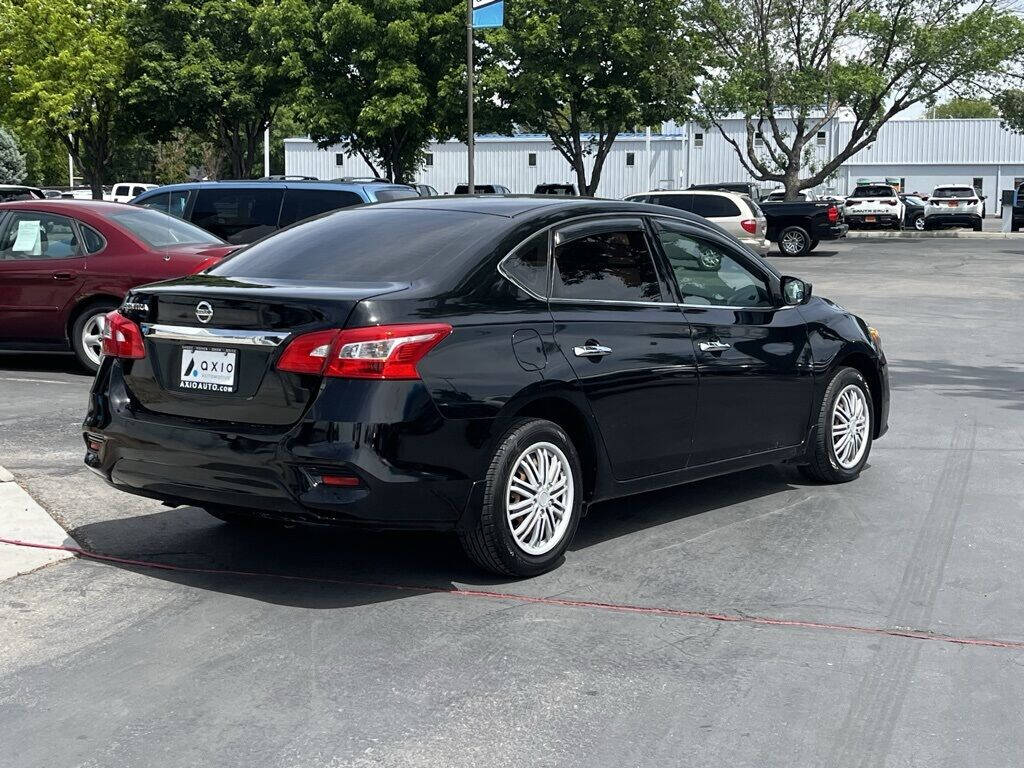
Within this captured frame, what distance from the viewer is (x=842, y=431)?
296 inches

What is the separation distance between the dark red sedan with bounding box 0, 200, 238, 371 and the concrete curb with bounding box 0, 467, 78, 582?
182 inches

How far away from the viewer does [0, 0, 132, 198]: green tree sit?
149 ft

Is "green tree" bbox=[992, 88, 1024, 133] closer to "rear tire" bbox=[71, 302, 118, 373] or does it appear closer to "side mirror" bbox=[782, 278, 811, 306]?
"rear tire" bbox=[71, 302, 118, 373]

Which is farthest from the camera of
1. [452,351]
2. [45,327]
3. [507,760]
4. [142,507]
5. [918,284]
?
[918,284]

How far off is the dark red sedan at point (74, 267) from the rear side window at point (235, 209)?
4345 millimetres

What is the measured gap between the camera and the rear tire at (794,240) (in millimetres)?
36281

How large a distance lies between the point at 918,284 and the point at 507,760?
893 inches

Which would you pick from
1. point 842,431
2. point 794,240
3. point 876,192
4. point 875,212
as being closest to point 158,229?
point 842,431

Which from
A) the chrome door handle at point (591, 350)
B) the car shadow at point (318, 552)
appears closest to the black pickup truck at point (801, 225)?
the car shadow at point (318, 552)

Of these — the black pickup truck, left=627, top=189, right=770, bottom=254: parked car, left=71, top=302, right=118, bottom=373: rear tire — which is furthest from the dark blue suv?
the black pickup truck

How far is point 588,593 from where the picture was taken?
5.39 meters

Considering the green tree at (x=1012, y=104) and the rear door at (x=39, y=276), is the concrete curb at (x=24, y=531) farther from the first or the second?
the green tree at (x=1012, y=104)

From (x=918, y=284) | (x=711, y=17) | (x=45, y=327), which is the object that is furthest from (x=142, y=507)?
(x=711, y=17)

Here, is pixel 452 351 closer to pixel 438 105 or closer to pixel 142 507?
pixel 142 507
